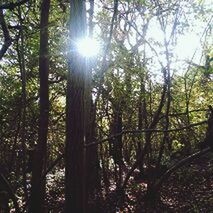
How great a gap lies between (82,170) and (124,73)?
16.2 feet

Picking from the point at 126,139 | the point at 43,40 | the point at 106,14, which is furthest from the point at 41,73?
the point at 126,139

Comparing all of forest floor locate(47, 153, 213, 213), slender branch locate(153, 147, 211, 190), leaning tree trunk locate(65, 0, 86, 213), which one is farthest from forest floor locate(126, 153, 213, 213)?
leaning tree trunk locate(65, 0, 86, 213)

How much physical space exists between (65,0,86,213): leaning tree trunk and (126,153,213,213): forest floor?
4278 millimetres

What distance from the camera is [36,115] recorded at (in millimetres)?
13508

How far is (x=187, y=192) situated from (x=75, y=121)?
6.92 meters

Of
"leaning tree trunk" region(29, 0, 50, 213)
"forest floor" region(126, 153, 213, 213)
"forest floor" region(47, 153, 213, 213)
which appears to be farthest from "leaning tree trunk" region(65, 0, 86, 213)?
"forest floor" region(126, 153, 213, 213)

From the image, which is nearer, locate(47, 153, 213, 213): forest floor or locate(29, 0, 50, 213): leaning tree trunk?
locate(29, 0, 50, 213): leaning tree trunk

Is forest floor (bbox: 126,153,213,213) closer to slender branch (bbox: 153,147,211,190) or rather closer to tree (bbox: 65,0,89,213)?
slender branch (bbox: 153,147,211,190)

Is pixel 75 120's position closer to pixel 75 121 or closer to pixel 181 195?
pixel 75 121

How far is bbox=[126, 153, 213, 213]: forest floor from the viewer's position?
1020 cm

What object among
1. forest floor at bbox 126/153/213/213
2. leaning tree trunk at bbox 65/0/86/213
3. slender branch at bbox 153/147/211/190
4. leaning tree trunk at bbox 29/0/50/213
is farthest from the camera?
forest floor at bbox 126/153/213/213

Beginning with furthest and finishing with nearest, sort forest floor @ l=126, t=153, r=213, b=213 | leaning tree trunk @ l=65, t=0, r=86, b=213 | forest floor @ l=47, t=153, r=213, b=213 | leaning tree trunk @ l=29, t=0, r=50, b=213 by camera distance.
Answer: forest floor @ l=47, t=153, r=213, b=213, forest floor @ l=126, t=153, r=213, b=213, leaning tree trunk @ l=29, t=0, r=50, b=213, leaning tree trunk @ l=65, t=0, r=86, b=213

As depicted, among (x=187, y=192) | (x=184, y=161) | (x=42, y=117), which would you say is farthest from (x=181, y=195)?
(x=42, y=117)

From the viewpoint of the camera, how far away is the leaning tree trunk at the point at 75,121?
20.6ft
